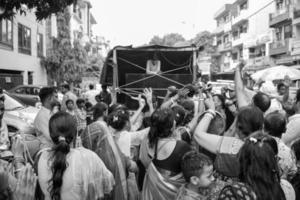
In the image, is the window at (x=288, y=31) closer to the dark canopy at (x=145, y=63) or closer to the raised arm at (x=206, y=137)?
the dark canopy at (x=145, y=63)

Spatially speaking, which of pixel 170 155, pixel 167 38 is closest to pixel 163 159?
pixel 170 155

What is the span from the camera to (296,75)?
1703 cm

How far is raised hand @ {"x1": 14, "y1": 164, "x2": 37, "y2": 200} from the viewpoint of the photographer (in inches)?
118

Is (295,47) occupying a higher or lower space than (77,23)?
lower

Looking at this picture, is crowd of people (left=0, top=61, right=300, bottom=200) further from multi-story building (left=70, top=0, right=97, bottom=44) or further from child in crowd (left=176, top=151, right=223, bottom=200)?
multi-story building (left=70, top=0, right=97, bottom=44)

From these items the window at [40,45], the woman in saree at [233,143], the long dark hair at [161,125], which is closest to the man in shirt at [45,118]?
the long dark hair at [161,125]

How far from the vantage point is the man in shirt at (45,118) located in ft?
14.5

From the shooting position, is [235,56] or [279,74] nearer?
[279,74]

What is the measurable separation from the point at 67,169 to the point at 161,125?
97 cm

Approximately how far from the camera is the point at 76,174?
3080mm

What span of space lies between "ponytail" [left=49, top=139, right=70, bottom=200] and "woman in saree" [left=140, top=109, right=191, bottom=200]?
844 mm

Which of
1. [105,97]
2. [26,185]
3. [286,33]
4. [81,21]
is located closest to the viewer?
[26,185]

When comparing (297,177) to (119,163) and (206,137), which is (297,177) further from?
(119,163)

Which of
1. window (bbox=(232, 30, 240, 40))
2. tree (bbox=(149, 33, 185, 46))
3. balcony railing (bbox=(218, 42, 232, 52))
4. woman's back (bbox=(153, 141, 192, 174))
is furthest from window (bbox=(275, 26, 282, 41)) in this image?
tree (bbox=(149, 33, 185, 46))
